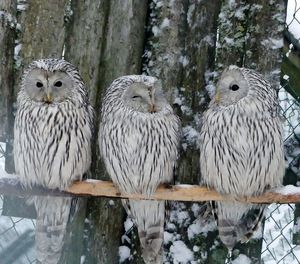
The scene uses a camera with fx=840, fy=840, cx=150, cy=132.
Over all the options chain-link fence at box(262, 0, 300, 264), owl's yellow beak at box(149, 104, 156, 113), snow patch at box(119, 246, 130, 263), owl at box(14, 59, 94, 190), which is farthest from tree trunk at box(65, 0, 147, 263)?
chain-link fence at box(262, 0, 300, 264)

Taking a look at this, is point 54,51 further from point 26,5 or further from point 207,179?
point 207,179

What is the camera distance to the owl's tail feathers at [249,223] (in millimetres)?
3592

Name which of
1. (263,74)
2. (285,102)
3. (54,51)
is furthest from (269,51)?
(54,51)

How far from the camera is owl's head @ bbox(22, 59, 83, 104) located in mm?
3398

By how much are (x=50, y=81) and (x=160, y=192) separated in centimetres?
65

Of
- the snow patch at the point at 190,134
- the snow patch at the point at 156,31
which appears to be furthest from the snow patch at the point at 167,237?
the snow patch at the point at 156,31

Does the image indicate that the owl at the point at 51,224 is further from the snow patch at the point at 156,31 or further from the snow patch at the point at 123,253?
the snow patch at the point at 156,31

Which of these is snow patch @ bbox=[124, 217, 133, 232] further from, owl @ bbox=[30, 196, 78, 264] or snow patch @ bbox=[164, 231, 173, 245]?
owl @ bbox=[30, 196, 78, 264]

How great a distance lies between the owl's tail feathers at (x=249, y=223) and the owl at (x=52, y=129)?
2.39 feet

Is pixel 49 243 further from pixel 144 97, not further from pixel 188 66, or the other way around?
pixel 188 66

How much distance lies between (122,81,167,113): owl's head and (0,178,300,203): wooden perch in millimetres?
336

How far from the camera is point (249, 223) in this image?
11.8 feet

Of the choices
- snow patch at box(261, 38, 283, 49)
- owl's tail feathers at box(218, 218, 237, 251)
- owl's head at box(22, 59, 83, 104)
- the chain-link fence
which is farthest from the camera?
the chain-link fence

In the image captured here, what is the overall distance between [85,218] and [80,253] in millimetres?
164
